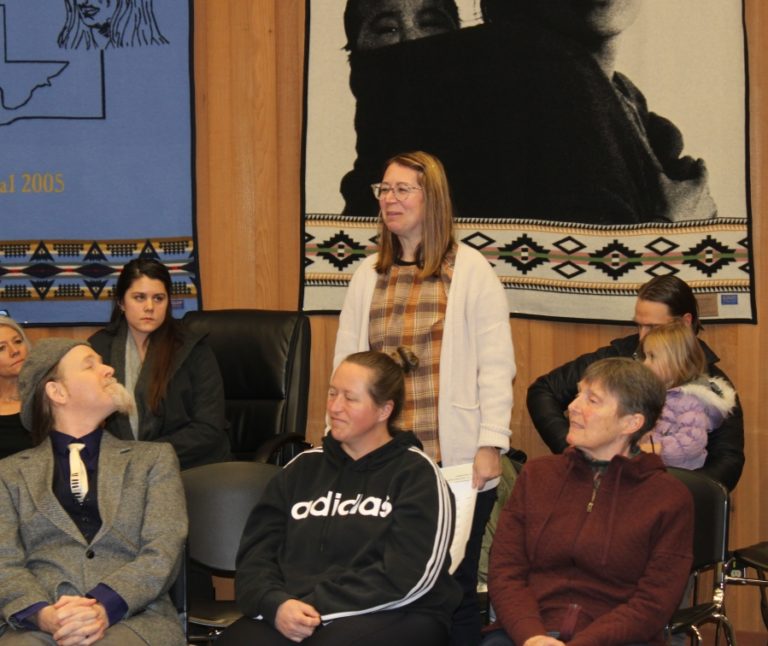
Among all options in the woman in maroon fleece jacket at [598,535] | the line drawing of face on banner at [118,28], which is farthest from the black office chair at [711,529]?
the line drawing of face on banner at [118,28]

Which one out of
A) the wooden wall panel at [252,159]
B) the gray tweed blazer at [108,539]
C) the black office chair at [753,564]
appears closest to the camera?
the gray tweed blazer at [108,539]

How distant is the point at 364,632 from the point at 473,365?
973mm

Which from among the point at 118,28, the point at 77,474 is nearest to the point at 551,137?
the point at 118,28

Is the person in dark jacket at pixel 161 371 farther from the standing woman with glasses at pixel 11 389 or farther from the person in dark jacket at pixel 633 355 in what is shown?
the person in dark jacket at pixel 633 355

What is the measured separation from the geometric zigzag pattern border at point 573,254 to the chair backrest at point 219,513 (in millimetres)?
1669

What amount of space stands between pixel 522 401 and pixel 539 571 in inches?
74.0

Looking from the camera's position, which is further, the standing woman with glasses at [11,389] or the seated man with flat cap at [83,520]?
the standing woman with glasses at [11,389]

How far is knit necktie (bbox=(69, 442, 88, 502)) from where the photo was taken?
9.89ft

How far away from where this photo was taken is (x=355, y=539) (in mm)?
2900

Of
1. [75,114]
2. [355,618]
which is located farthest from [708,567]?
[75,114]

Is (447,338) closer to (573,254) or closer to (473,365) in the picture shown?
(473,365)

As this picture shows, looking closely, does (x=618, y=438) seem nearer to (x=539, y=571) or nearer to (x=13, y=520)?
(x=539, y=571)

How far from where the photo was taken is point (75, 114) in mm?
4938

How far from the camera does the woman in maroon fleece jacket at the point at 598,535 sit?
2.77 meters
